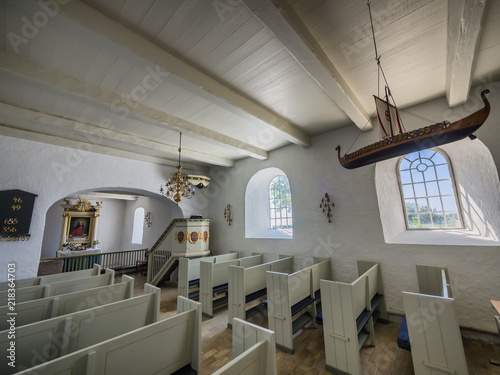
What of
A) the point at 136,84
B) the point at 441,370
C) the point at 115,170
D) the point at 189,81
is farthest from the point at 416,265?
the point at 115,170

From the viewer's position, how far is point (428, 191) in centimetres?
420

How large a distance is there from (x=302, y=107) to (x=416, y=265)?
3.45 metres

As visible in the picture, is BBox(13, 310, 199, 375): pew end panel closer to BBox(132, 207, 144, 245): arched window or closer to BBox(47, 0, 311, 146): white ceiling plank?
BBox(47, 0, 311, 146): white ceiling plank

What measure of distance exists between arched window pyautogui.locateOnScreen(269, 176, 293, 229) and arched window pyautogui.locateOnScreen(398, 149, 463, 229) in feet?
9.16

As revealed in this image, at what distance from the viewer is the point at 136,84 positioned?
10.3ft

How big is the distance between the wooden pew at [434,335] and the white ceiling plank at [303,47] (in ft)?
8.72

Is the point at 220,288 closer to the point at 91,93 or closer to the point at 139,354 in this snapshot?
the point at 139,354

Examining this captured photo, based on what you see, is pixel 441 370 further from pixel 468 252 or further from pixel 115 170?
pixel 115 170

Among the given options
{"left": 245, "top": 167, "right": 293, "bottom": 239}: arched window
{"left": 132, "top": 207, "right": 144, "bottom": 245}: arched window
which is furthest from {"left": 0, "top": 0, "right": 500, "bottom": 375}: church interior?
{"left": 132, "top": 207, "right": 144, "bottom": 245}: arched window

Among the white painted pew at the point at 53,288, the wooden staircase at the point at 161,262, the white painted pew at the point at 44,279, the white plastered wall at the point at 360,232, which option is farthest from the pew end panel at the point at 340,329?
the wooden staircase at the point at 161,262

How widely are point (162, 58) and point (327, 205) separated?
4.09 metres

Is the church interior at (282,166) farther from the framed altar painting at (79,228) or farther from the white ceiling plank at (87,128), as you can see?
the framed altar painting at (79,228)

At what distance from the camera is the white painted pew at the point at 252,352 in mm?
1229

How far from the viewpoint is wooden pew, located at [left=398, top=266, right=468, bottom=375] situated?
81.3 inches
